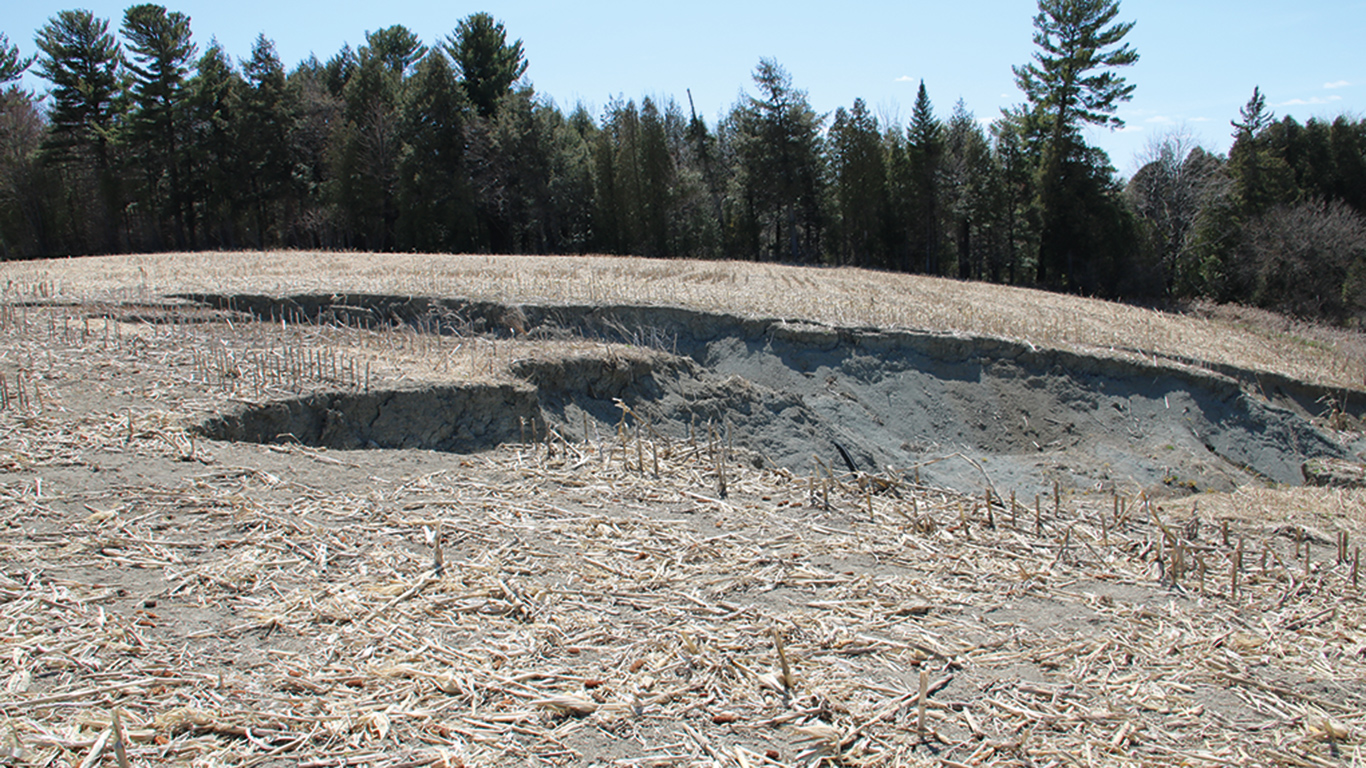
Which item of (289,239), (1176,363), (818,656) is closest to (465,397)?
(818,656)

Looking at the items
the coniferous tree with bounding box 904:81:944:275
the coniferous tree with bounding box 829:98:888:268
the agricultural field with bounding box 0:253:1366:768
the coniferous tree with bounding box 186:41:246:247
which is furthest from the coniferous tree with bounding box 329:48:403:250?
Result: the agricultural field with bounding box 0:253:1366:768

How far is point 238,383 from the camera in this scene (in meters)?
7.52

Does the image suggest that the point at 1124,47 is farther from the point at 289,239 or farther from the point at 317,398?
the point at 289,239

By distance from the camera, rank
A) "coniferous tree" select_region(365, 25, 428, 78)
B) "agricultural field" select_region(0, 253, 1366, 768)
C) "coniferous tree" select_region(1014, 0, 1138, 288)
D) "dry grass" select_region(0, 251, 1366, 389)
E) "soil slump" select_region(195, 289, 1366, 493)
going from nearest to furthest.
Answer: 1. "agricultural field" select_region(0, 253, 1366, 768)
2. "soil slump" select_region(195, 289, 1366, 493)
3. "dry grass" select_region(0, 251, 1366, 389)
4. "coniferous tree" select_region(1014, 0, 1138, 288)
5. "coniferous tree" select_region(365, 25, 428, 78)

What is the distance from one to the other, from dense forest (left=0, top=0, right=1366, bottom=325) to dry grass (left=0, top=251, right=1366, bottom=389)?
1868 cm

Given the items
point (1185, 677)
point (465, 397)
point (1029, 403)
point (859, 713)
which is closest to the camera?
point (859, 713)

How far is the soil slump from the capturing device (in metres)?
10.2

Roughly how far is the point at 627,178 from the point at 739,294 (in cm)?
3173

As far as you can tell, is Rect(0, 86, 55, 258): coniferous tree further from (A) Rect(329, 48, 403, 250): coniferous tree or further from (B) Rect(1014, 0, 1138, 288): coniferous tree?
(B) Rect(1014, 0, 1138, 288): coniferous tree

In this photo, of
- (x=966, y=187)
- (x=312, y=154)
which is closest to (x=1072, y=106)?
(x=966, y=187)

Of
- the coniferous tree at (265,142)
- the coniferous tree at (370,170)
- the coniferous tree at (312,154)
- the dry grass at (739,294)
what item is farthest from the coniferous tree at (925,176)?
the coniferous tree at (265,142)

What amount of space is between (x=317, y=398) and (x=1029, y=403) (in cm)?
1073

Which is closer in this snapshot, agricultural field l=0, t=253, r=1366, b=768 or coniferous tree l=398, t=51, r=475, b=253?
agricultural field l=0, t=253, r=1366, b=768

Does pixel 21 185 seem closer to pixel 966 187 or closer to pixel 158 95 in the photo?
pixel 158 95
